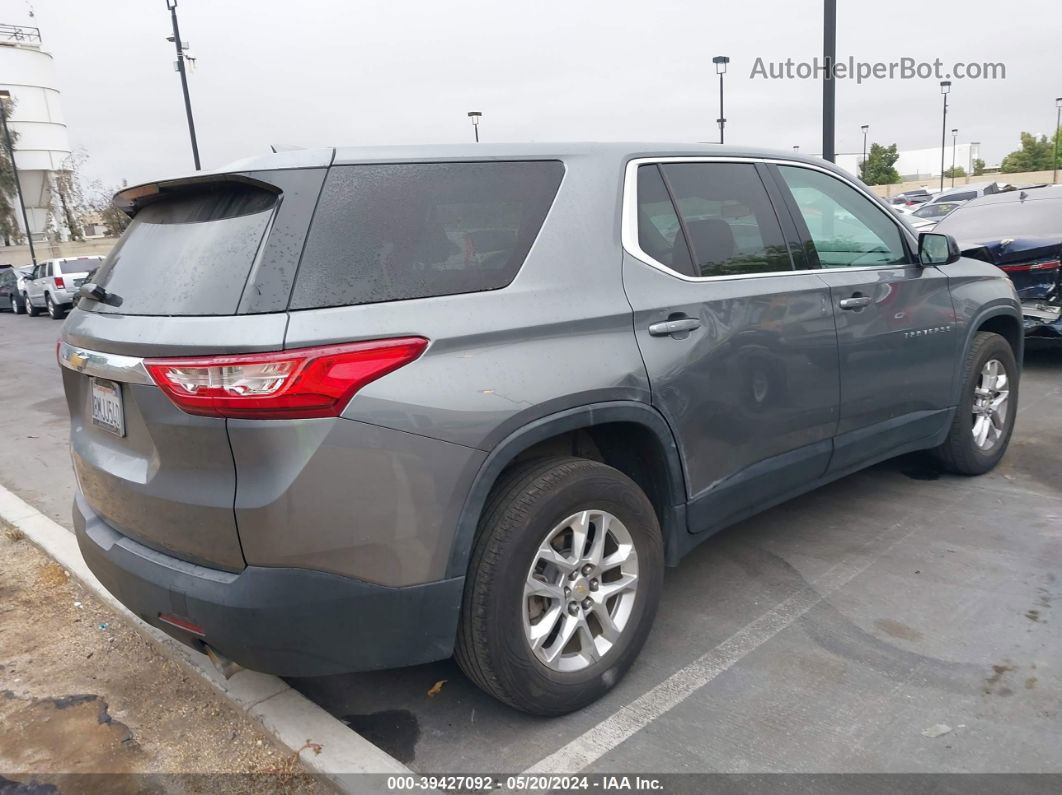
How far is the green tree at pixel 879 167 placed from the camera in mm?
66750

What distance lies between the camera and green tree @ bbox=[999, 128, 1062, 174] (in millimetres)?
67688

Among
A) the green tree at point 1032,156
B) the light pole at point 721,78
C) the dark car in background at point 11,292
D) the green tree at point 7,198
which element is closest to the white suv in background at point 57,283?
the dark car in background at point 11,292

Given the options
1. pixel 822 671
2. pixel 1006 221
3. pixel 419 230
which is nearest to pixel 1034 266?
pixel 1006 221

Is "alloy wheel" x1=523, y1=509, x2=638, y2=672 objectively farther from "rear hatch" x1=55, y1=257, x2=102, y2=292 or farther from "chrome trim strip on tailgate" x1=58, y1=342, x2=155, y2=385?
"rear hatch" x1=55, y1=257, x2=102, y2=292

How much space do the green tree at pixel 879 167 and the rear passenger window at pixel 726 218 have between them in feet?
222

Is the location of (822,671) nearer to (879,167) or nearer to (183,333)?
(183,333)

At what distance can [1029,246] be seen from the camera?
24.4 feet

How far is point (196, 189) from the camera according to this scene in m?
2.64

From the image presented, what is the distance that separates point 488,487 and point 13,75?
72.9 metres

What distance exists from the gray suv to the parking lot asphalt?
225mm

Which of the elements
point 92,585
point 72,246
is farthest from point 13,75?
point 92,585

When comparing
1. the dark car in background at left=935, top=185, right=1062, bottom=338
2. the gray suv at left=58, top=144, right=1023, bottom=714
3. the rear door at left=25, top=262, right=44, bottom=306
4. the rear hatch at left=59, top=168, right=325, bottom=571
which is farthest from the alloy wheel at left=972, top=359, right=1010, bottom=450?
the rear door at left=25, top=262, right=44, bottom=306

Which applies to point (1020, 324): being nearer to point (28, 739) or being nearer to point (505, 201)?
point (505, 201)

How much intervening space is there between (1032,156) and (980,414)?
77289mm
